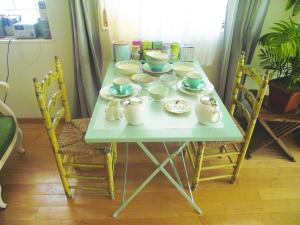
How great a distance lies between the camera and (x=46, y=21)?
2039mm

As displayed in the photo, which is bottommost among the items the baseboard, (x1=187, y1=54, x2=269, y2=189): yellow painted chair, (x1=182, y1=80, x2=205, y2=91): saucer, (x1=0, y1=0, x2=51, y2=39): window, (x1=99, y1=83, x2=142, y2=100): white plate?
the baseboard

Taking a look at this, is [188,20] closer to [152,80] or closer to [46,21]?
[152,80]

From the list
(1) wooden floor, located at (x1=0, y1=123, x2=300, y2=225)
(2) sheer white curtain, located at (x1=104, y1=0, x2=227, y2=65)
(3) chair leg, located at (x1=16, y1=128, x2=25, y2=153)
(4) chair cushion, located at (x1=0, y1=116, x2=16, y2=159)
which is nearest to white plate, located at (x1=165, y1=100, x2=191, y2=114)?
(1) wooden floor, located at (x1=0, y1=123, x2=300, y2=225)

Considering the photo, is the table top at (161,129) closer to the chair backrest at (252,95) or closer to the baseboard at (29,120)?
the chair backrest at (252,95)

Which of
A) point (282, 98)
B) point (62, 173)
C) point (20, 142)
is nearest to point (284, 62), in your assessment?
point (282, 98)

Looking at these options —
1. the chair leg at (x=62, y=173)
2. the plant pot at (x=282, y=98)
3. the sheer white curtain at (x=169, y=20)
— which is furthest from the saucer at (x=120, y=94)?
the plant pot at (x=282, y=98)

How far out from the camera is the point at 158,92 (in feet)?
4.63

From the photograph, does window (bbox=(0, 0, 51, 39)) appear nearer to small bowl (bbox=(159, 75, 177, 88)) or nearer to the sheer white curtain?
the sheer white curtain

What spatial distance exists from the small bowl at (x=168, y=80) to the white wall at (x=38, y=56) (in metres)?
1.03

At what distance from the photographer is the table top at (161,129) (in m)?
1.13

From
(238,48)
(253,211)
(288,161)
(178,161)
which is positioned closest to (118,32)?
(238,48)

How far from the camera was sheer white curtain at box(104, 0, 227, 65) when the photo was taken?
6.16 feet

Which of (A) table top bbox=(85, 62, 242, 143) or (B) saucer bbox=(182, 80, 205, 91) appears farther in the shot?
(B) saucer bbox=(182, 80, 205, 91)

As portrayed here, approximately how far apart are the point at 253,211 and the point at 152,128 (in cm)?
103
